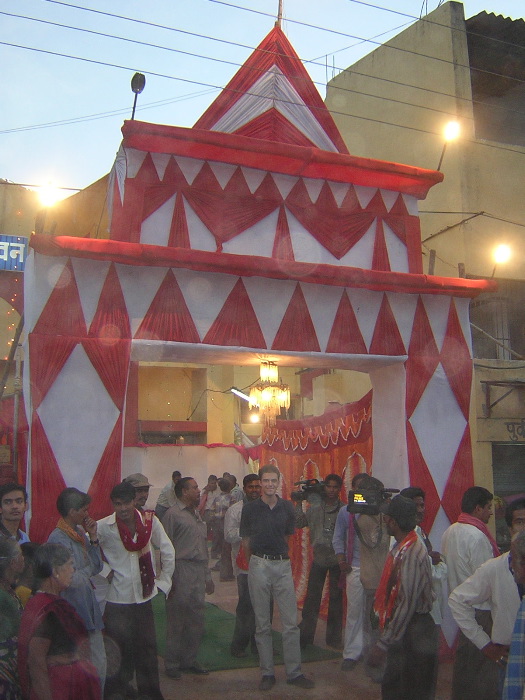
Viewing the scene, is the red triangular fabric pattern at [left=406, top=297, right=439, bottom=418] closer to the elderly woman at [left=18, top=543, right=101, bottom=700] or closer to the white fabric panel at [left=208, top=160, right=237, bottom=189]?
the white fabric panel at [left=208, top=160, right=237, bottom=189]

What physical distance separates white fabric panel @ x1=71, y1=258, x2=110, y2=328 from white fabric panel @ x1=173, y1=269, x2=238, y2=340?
0.83 metres

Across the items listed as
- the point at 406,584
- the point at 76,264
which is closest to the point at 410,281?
the point at 76,264

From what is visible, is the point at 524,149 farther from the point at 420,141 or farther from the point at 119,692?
the point at 119,692

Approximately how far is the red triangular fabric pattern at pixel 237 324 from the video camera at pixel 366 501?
234 centimetres

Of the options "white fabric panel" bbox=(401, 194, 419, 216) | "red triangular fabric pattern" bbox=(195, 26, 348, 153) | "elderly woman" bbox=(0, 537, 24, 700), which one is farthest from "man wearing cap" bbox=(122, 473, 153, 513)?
"white fabric panel" bbox=(401, 194, 419, 216)

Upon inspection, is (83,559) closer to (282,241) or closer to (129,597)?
(129,597)

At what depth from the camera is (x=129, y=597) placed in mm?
5418

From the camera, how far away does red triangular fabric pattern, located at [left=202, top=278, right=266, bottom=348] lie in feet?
25.1

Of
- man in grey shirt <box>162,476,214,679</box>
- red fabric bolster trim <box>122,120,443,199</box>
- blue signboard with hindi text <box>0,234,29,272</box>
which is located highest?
blue signboard with hindi text <box>0,234,29,272</box>

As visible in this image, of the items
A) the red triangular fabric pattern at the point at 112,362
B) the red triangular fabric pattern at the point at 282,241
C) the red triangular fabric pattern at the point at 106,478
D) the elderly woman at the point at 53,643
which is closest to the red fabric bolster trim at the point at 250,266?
the red triangular fabric pattern at the point at 282,241

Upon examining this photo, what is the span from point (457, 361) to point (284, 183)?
10.4ft

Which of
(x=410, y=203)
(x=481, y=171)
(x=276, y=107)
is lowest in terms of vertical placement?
(x=410, y=203)

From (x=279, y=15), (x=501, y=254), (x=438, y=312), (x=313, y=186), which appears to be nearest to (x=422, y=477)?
(x=438, y=312)

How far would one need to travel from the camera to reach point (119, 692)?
5328 mm
